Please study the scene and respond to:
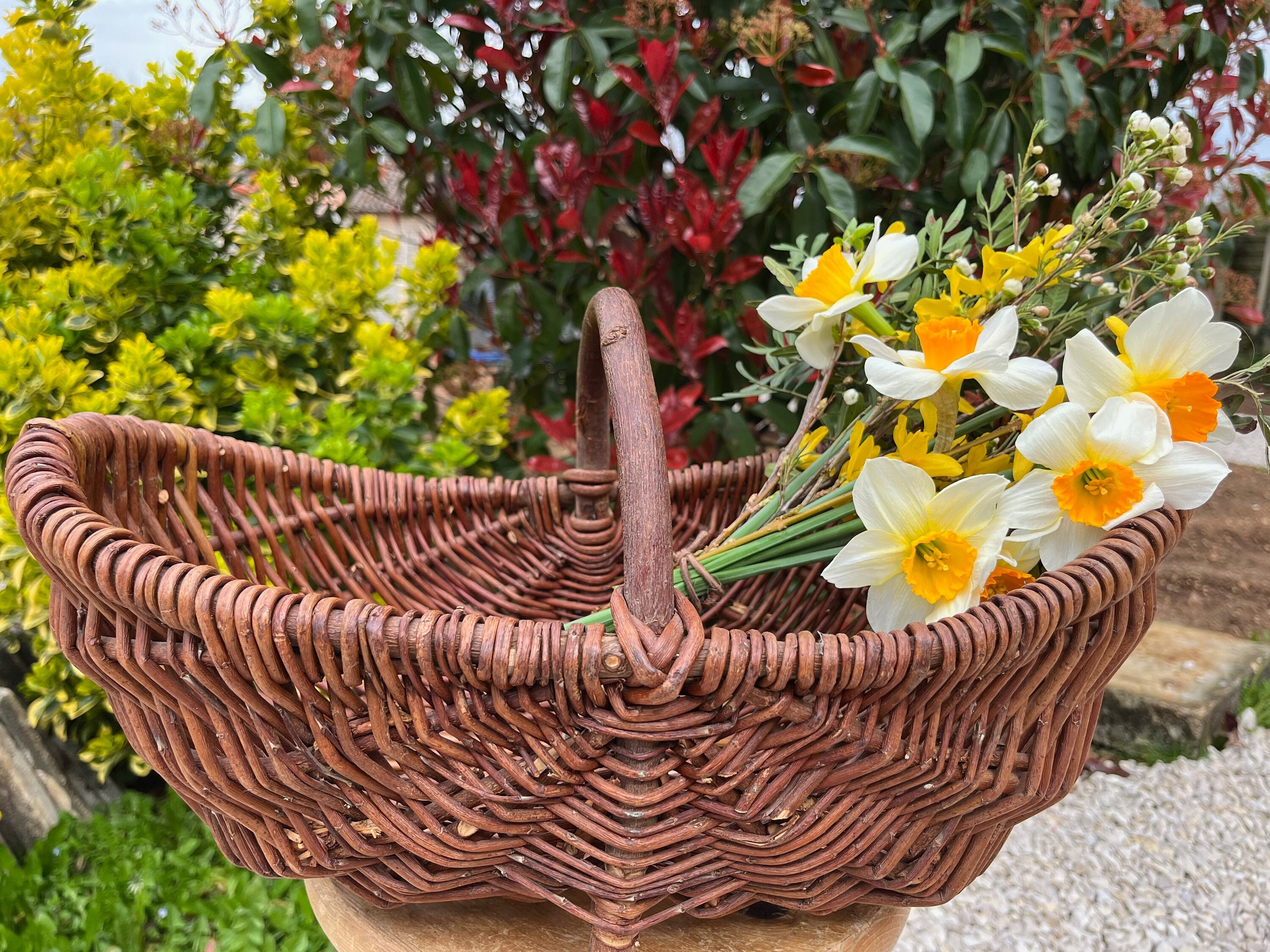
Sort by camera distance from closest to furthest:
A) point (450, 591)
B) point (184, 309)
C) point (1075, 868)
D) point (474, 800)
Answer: point (474, 800) → point (450, 591) → point (184, 309) → point (1075, 868)

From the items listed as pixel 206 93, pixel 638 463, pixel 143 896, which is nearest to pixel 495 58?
pixel 206 93

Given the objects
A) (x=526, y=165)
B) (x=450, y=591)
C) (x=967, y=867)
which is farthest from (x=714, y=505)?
(x=526, y=165)

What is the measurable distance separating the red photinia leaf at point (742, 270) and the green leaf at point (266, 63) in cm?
84

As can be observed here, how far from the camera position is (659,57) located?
1.19 metres

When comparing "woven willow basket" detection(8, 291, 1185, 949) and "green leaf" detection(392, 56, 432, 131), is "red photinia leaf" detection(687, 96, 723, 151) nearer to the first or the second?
"green leaf" detection(392, 56, 432, 131)

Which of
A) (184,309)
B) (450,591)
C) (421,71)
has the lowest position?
(450,591)

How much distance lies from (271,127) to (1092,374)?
4.00 ft

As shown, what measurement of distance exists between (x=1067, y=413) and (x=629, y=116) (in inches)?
42.7

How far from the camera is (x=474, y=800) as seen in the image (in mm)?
505

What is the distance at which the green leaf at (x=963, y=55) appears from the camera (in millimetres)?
1162

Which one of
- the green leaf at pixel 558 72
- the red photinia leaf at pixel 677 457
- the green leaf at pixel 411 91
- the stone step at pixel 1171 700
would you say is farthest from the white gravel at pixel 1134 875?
the green leaf at pixel 411 91

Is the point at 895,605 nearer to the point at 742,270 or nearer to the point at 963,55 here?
the point at 742,270

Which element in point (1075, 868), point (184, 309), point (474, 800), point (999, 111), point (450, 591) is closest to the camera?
point (474, 800)

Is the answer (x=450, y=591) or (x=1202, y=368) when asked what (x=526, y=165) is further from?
(x=1202, y=368)
